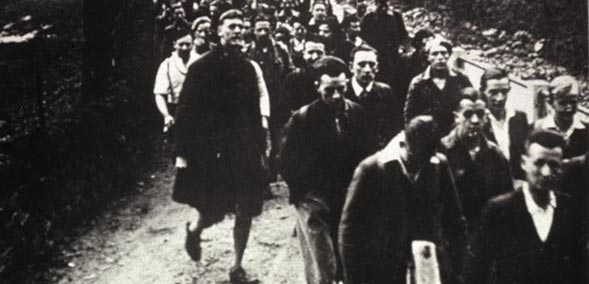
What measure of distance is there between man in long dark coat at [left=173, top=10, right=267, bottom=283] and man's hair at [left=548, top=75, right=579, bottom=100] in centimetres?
220

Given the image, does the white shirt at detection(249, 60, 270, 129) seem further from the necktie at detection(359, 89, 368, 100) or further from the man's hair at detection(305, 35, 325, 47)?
the man's hair at detection(305, 35, 325, 47)

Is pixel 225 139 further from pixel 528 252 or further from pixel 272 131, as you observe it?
pixel 528 252

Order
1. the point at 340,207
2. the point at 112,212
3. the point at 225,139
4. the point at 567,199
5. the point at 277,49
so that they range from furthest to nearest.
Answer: the point at 277,49
the point at 112,212
the point at 225,139
the point at 340,207
the point at 567,199

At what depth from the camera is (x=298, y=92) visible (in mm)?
5320

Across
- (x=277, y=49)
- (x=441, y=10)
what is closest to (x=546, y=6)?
(x=441, y=10)

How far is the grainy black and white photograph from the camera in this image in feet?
14.5

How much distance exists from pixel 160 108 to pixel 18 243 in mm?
1536

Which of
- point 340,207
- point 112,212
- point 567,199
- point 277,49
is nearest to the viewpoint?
point 567,199

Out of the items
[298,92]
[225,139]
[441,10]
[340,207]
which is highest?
[441,10]

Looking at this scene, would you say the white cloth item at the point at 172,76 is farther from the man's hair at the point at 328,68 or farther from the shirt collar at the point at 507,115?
the shirt collar at the point at 507,115

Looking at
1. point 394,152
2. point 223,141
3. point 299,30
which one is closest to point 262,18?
point 299,30

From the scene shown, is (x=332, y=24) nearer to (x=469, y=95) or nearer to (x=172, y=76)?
(x=172, y=76)

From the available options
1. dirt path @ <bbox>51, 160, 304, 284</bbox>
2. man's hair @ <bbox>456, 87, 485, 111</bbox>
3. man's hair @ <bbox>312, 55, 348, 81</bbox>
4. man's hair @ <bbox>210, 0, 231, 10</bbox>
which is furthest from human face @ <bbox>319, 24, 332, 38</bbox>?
man's hair @ <bbox>456, 87, 485, 111</bbox>

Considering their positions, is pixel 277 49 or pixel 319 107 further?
pixel 277 49
